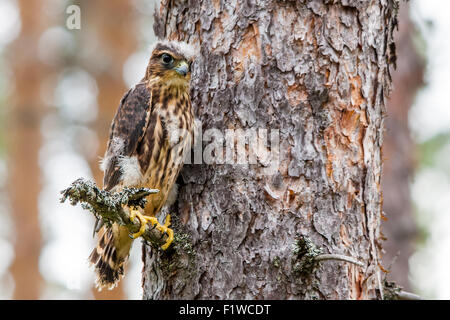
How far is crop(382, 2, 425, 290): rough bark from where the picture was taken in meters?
6.50

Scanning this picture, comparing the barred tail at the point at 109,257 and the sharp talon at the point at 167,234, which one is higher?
the sharp talon at the point at 167,234

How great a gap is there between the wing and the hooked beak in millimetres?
323

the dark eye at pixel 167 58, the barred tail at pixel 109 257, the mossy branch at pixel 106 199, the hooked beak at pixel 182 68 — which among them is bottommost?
the barred tail at pixel 109 257

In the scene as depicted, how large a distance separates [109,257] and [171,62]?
1305 mm

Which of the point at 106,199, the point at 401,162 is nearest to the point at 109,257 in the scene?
the point at 106,199

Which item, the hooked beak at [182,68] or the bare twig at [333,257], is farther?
the hooked beak at [182,68]

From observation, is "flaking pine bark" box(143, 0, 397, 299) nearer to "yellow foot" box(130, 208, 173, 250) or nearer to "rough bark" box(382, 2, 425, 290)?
"yellow foot" box(130, 208, 173, 250)

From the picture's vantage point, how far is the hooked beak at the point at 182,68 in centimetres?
325

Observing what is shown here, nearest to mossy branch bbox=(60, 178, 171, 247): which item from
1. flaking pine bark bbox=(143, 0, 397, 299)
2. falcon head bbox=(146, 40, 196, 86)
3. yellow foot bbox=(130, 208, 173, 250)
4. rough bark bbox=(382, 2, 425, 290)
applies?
yellow foot bbox=(130, 208, 173, 250)

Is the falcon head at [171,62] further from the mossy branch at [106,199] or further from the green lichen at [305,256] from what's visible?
the green lichen at [305,256]

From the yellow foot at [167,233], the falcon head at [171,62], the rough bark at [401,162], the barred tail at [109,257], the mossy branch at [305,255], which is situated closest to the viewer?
the mossy branch at [305,255]

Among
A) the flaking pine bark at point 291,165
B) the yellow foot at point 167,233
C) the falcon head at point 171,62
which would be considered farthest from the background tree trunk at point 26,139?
the yellow foot at point 167,233
